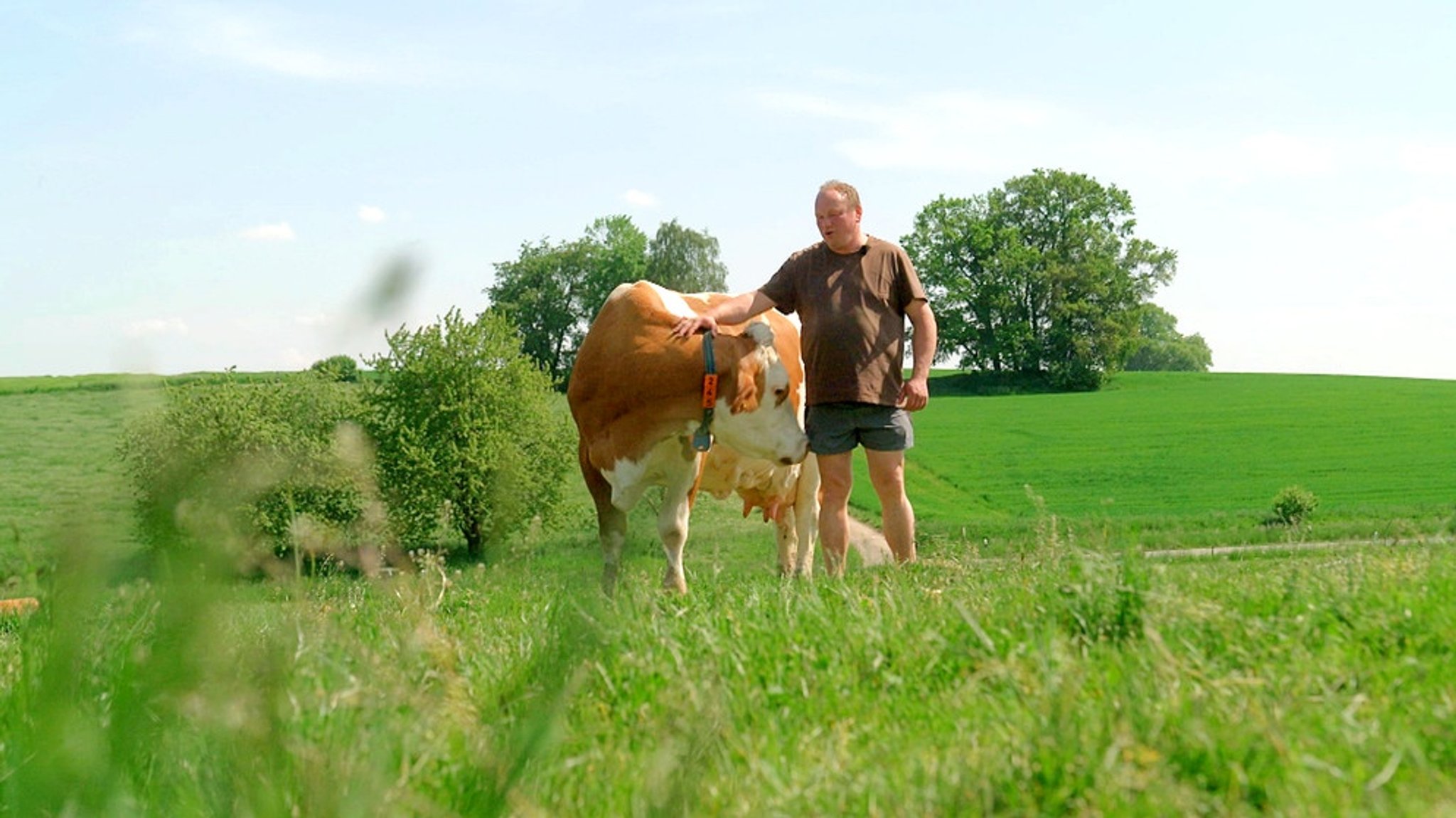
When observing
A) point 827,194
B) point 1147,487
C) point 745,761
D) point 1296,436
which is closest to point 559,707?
point 745,761

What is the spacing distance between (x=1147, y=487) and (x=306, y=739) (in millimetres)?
50066

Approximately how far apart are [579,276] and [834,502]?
6.66 meters

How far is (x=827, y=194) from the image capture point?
27.9 ft

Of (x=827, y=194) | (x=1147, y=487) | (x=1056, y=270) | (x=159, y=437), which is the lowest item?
(x=1147, y=487)

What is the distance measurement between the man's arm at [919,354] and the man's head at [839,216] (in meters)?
0.55

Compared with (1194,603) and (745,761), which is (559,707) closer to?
(745,761)

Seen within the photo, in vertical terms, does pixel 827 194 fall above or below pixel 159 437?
above

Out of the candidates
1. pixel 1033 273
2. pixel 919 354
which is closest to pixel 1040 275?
pixel 1033 273

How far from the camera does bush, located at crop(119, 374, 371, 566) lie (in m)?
1.06

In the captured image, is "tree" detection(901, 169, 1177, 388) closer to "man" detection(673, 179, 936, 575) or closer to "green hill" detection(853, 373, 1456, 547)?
"green hill" detection(853, 373, 1456, 547)

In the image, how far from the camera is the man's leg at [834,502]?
28.4 feet

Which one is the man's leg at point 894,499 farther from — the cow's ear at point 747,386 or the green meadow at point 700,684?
the green meadow at point 700,684

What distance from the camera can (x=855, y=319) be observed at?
8.47 metres

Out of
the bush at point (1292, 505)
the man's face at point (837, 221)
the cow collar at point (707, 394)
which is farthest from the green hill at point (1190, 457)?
the man's face at point (837, 221)
